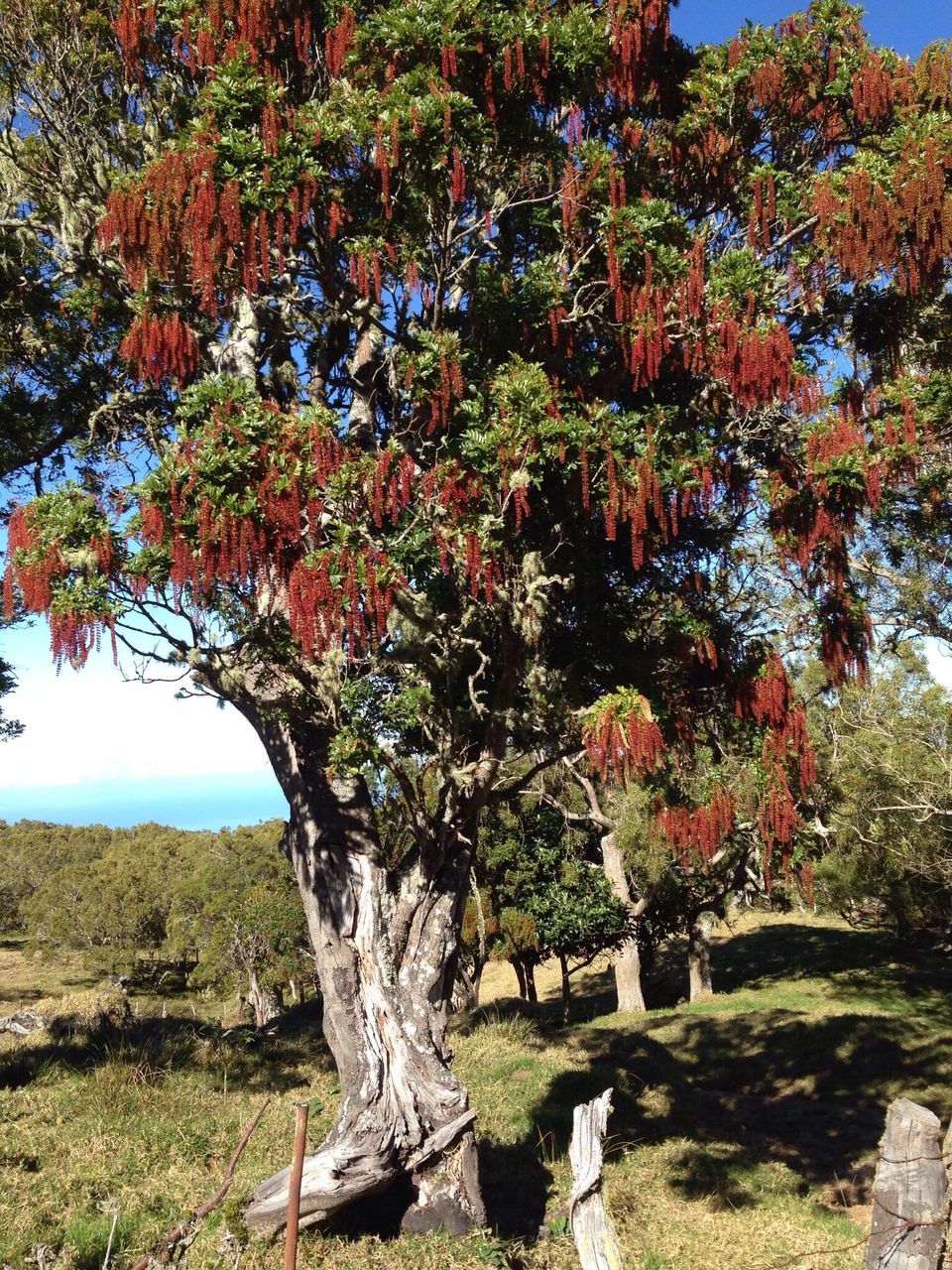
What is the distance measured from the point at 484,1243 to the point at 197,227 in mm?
8880

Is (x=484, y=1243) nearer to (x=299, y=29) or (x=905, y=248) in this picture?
(x=905, y=248)

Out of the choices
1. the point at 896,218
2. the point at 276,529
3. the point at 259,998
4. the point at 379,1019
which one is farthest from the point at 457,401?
the point at 259,998

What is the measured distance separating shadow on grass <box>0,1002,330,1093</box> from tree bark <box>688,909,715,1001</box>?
15.8 metres

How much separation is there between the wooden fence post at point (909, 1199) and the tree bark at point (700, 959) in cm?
2478

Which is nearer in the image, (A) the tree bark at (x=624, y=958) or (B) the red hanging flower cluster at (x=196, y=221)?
(B) the red hanging flower cluster at (x=196, y=221)

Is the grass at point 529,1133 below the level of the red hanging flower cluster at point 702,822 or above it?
below

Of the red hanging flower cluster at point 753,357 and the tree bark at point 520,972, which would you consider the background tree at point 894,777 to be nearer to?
the tree bark at point 520,972

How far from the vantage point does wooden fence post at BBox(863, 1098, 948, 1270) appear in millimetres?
4152

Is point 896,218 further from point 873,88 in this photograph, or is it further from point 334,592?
point 334,592

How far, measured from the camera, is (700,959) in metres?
28.4

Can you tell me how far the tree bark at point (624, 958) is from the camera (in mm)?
26516

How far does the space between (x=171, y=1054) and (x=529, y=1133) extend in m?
5.08

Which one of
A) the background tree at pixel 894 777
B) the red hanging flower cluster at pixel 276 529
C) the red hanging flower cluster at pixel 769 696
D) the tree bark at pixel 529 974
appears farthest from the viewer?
the tree bark at pixel 529 974

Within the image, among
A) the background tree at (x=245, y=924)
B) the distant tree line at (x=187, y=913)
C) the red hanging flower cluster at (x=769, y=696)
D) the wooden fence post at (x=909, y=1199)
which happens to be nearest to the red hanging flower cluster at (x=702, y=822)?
the red hanging flower cluster at (x=769, y=696)
